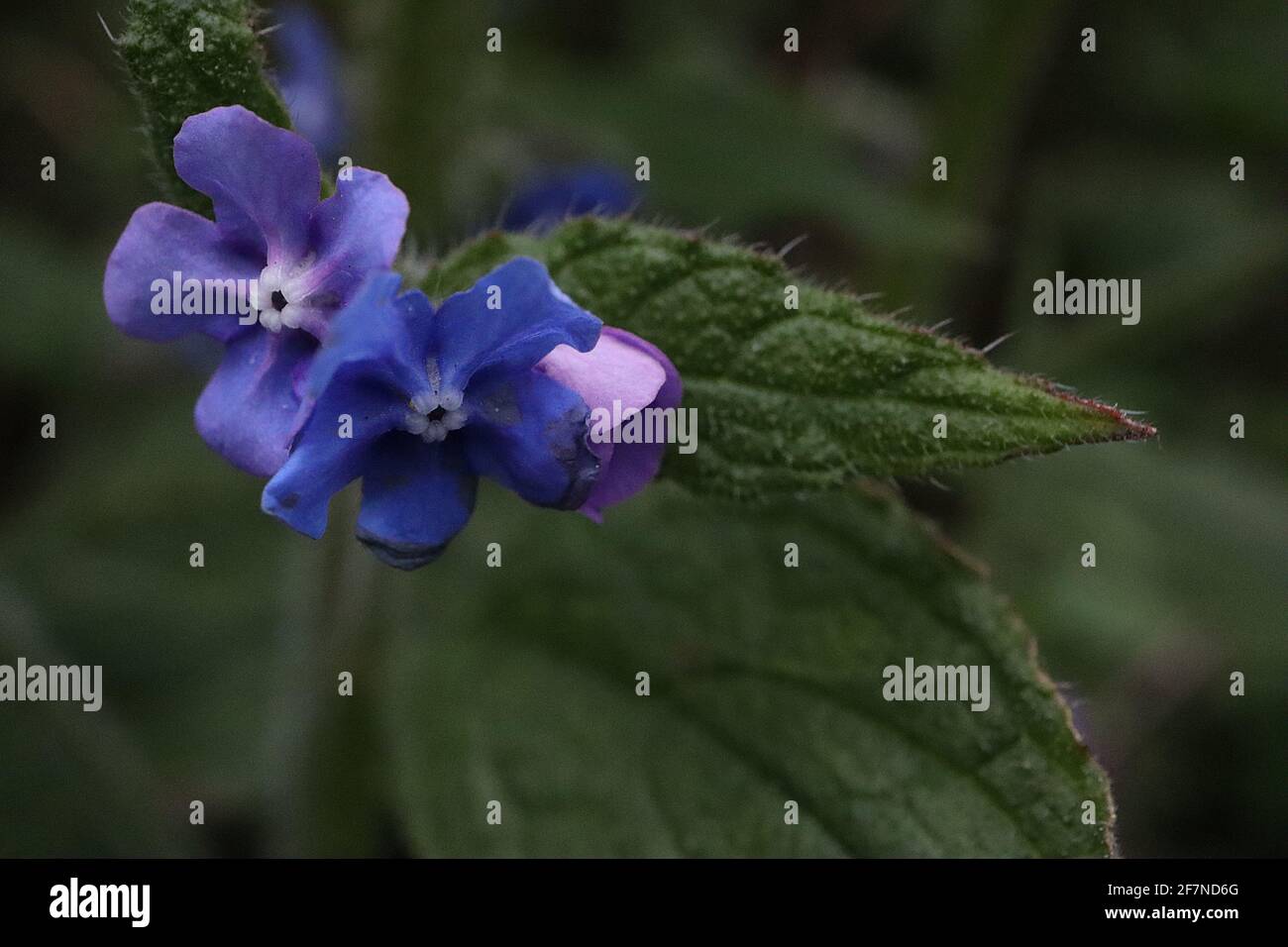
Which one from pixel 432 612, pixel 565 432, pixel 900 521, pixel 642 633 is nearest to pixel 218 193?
pixel 565 432

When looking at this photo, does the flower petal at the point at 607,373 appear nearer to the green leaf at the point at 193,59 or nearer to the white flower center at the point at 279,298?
the white flower center at the point at 279,298

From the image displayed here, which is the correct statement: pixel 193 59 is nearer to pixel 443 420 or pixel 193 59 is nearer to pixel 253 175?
pixel 253 175

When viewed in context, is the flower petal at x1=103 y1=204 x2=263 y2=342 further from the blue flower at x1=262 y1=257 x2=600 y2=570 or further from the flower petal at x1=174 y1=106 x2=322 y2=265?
the blue flower at x1=262 y1=257 x2=600 y2=570

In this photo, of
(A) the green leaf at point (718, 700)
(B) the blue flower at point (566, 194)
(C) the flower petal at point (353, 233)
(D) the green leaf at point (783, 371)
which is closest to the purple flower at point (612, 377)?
(D) the green leaf at point (783, 371)

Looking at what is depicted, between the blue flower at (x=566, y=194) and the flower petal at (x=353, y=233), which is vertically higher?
the blue flower at (x=566, y=194)
